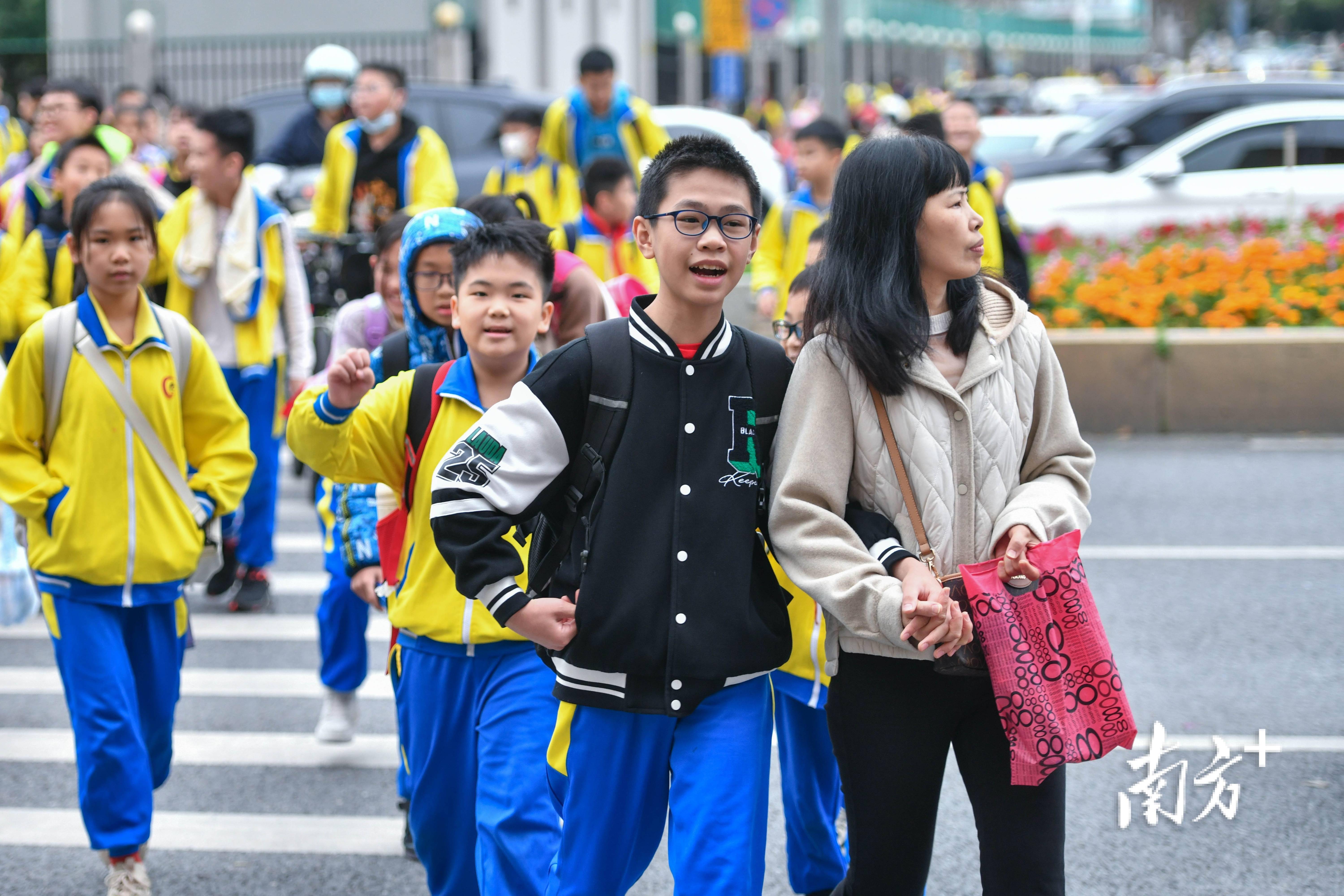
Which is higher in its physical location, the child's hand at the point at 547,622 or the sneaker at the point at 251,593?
the child's hand at the point at 547,622

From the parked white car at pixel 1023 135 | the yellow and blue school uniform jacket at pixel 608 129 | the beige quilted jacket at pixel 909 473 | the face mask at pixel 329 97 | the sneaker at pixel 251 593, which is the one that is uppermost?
the parked white car at pixel 1023 135

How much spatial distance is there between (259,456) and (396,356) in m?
3.33

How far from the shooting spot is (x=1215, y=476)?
885 centimetres

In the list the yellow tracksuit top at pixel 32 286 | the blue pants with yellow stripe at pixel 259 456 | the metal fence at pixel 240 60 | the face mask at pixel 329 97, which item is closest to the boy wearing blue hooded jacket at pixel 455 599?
the yellow tracksuit top at pixel 32 286

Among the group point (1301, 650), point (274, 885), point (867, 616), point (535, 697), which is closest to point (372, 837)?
point (274, 885)

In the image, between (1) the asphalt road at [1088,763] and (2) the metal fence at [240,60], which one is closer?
(1) the asphalt road at [1088,763]

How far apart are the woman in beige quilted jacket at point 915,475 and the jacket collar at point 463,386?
2.69ft

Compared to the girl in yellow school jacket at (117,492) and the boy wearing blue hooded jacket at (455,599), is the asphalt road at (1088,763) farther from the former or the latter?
the boy wearing blue hooded jacket at (455,599)

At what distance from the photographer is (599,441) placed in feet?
9.72

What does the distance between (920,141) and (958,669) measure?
1.00 meters

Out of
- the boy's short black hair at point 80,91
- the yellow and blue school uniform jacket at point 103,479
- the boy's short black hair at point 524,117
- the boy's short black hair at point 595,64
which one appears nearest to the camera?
the yellow and blue school uniform jacket at point 103,479

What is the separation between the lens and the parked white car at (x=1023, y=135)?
18.6 metres

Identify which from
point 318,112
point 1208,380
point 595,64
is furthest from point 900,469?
point 318,112

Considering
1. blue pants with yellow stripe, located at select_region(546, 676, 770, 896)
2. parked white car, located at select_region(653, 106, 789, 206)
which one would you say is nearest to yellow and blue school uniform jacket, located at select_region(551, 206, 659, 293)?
blue pants with yellow stripe, located at select_region(546, 676, 770, 896)
